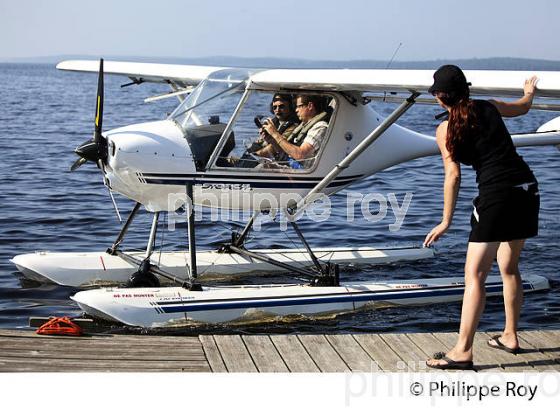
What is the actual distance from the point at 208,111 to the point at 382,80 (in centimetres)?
156

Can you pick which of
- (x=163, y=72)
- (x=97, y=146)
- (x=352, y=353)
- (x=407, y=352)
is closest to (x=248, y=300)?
(x=97, y=146)

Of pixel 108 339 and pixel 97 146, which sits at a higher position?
pixel 97 146

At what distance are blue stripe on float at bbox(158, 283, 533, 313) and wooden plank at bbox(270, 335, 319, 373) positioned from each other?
191 cm

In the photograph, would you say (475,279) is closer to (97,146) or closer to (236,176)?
(236,176)

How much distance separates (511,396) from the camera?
5.24 metres

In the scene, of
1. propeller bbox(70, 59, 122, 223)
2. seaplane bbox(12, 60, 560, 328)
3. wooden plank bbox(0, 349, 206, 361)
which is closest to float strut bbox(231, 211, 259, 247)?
seaplane bbox(12, 60, 560, 328)

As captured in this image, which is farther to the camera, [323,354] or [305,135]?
[305,135]

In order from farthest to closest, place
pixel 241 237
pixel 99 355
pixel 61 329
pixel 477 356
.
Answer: pixel 241 237
pixel 61 329
pixel 99 355
pixel 477 356

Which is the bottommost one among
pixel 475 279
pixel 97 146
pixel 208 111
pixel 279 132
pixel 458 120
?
pixel 475 279

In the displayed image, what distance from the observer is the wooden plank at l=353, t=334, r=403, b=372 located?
580 cm

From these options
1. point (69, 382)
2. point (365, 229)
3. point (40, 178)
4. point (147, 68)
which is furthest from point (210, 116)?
point (40, 178)

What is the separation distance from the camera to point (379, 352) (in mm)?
6059

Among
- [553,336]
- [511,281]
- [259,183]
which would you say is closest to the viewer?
[511,281]

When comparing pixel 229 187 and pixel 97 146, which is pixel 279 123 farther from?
pixel 97 146
